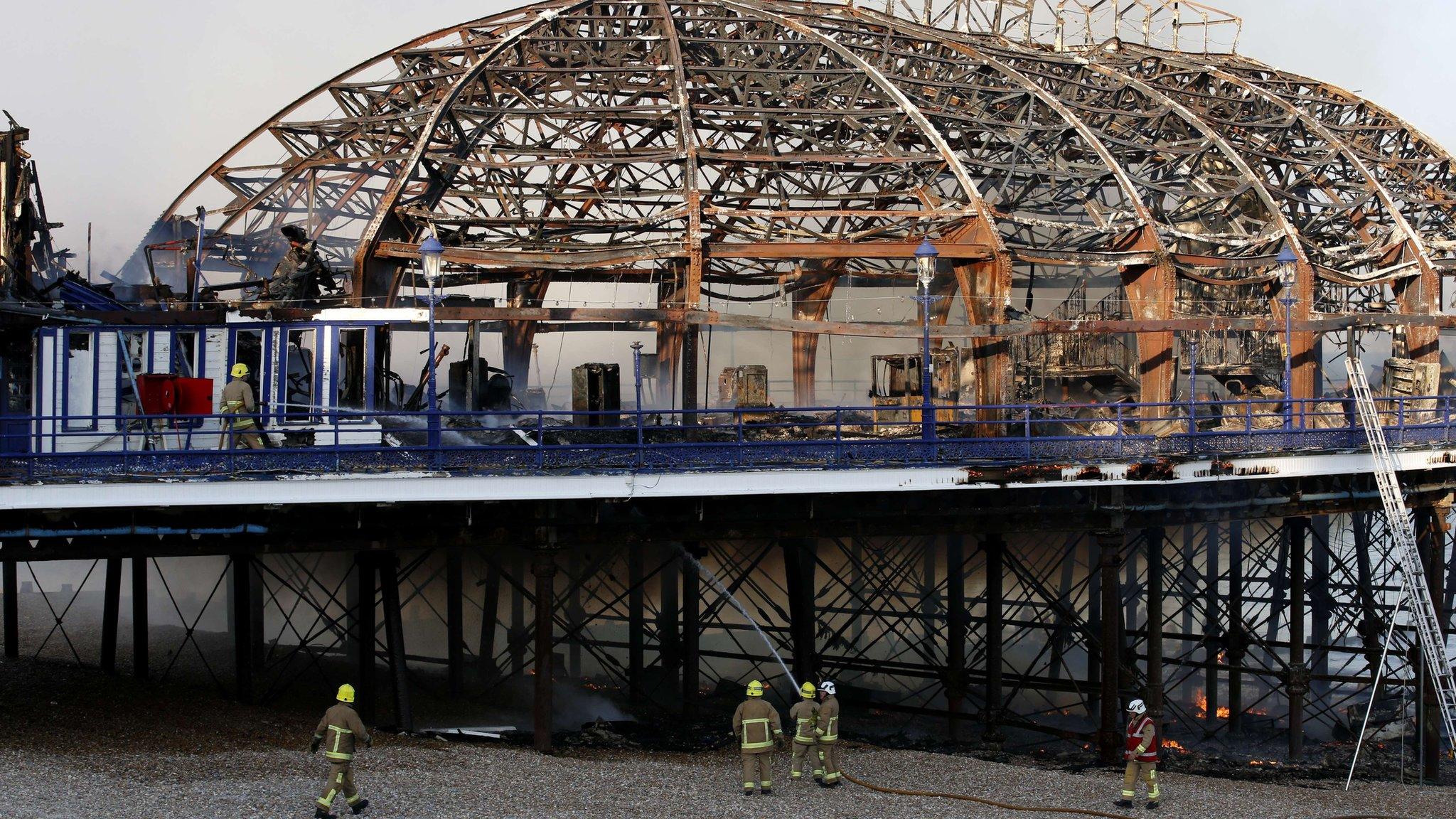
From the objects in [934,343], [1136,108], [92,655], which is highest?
[1136,108]

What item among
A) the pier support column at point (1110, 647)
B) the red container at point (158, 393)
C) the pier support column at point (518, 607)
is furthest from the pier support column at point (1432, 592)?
the red container at point (158, 393)

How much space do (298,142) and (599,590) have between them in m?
15.6

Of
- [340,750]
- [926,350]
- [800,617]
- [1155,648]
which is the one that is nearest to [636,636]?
[800,617]

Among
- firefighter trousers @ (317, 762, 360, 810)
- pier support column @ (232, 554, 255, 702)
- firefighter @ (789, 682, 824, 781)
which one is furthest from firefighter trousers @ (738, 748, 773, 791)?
pier support column @ (232, 554, 255, 702)

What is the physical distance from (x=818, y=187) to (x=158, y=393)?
20.1 metres

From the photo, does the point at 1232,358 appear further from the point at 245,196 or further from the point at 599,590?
the point at 245,196

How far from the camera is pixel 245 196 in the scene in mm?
38625

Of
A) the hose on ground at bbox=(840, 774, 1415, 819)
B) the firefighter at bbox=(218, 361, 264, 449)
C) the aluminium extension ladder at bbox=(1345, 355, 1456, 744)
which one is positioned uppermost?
the firefighter at bbox=(218, 361, 264, 449)

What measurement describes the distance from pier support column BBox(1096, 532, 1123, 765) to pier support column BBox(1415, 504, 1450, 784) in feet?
22.7

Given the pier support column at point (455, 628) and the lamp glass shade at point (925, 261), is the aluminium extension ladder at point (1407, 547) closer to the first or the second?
the lamp glass shade at point (925, 261)

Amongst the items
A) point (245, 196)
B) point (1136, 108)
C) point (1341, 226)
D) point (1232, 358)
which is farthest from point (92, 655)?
point (1341, 226)

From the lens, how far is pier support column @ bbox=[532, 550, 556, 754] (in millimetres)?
21266

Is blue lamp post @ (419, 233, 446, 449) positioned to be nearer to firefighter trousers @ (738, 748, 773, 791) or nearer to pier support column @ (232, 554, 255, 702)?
firefighter trousers @ (738, 748, 773, 791)

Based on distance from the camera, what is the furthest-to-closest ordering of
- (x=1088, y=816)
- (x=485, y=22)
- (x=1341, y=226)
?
(x=1341, y=226) < (x=485, y=22) < (x=1088, y=816)
